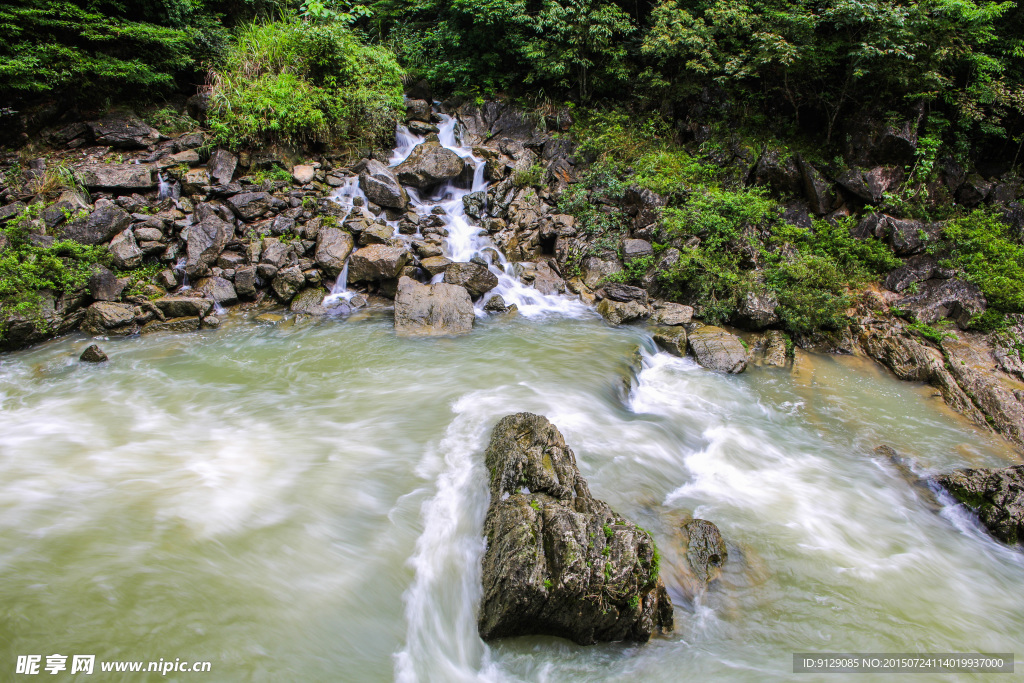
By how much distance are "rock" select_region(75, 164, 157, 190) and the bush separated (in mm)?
1848

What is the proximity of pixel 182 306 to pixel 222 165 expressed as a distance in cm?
387

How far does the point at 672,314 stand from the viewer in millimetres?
9148

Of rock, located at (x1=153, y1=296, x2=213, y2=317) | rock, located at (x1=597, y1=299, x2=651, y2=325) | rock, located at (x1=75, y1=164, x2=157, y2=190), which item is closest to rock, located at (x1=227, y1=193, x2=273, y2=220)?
rock, located at (x1=75, y1=164, x2=157, y2=190)

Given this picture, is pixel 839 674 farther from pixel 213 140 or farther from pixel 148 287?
pixel 213 140

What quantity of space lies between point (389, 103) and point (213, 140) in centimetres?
434

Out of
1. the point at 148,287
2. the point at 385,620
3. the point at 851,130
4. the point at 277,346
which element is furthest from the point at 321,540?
the point at 851,130

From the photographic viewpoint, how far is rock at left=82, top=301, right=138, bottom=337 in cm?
768

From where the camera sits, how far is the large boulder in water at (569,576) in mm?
3113

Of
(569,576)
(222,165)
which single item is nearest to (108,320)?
(222,165)

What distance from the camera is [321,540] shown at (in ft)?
13.1

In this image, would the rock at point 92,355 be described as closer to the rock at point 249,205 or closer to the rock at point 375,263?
the rock at point 249,205

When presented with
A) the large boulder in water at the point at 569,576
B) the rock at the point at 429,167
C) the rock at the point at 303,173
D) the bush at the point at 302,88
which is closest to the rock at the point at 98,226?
the bush at the point at 302,88

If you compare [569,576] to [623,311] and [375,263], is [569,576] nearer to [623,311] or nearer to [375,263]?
[623,311]

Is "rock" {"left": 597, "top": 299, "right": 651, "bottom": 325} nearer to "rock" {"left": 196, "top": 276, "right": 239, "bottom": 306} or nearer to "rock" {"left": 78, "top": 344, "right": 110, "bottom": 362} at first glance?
"rock" {"left": 196, "top": 276, "right": 239, "bottom": 306}
